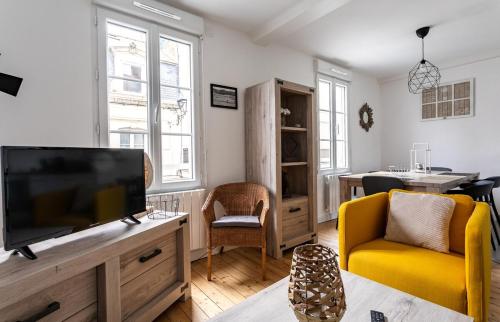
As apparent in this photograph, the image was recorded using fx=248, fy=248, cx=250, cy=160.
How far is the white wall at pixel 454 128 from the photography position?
3.85 meters

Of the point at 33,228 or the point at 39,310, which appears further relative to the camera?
the point at 33,228

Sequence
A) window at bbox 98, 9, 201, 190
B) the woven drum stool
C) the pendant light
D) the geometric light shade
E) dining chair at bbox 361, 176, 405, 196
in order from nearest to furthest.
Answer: the woven drum stool
window at bbox 98, 9, 201, 190
dining chair at bbox 361, 176, 405, 196
the pendant light
the geometric light shade

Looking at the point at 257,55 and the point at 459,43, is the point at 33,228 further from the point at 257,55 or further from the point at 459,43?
the point at 459,43

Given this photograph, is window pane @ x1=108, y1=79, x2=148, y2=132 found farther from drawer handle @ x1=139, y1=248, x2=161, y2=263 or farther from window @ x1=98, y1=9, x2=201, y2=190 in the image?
drawer handle @ x1=139, y1=248, x2=161, y2=263

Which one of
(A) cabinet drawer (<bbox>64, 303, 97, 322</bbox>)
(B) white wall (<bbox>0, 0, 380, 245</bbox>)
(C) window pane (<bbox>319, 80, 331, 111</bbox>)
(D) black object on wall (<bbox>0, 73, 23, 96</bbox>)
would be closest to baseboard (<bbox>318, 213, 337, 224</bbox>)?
(C) window pane (<bbox>319, 80, 331, 111</bbox>)

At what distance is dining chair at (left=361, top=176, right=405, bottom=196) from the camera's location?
8.81 ft

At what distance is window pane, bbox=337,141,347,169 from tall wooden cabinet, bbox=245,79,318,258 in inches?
58.4

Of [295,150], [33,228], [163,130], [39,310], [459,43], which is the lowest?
[39,310]

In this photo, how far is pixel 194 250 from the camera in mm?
2576

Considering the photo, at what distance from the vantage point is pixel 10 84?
5.38 feet

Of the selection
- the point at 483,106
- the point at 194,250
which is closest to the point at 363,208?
the point at 194,250

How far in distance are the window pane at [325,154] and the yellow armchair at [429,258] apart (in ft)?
6.75

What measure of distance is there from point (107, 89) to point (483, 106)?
5245 mm

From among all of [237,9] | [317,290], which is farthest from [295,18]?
[317,290]
